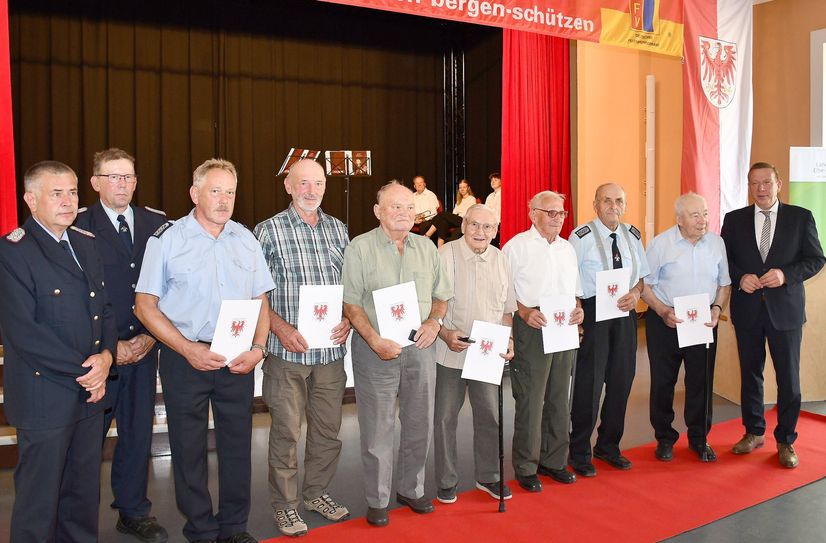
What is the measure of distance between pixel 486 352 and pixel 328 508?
1.04 m

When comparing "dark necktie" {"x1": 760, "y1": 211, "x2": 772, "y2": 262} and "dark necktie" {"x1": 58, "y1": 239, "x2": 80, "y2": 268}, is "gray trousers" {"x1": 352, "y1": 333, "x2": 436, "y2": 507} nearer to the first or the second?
"dark necktie" {"x1": 58, "y1": 239, "x2": 80, "y2": 268}

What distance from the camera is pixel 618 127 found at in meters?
9.31

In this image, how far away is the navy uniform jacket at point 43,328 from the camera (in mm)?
2424

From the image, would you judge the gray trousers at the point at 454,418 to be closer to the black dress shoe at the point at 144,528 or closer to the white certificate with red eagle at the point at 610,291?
the white certificate with red eagle at the point at 610,291

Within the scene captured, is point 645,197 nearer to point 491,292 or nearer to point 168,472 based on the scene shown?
point 491,292

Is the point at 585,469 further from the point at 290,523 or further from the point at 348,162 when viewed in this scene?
the point at 348,162

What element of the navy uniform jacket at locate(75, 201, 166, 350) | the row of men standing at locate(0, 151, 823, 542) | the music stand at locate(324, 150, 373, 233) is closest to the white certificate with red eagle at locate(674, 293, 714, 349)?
the row of men standing at locate(0, 151, 823, 542)

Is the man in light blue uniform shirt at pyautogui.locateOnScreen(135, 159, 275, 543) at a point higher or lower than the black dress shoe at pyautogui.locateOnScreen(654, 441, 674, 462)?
higher

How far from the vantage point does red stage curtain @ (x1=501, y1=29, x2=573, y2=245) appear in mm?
9750

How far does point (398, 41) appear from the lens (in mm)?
12008

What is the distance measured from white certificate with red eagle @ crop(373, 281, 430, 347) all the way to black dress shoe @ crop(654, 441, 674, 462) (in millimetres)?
1923

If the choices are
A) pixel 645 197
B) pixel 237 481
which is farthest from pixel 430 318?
pixel 645 197

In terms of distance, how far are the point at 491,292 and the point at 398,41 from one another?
9.57m

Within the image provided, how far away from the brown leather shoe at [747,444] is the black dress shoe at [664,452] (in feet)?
1.36
